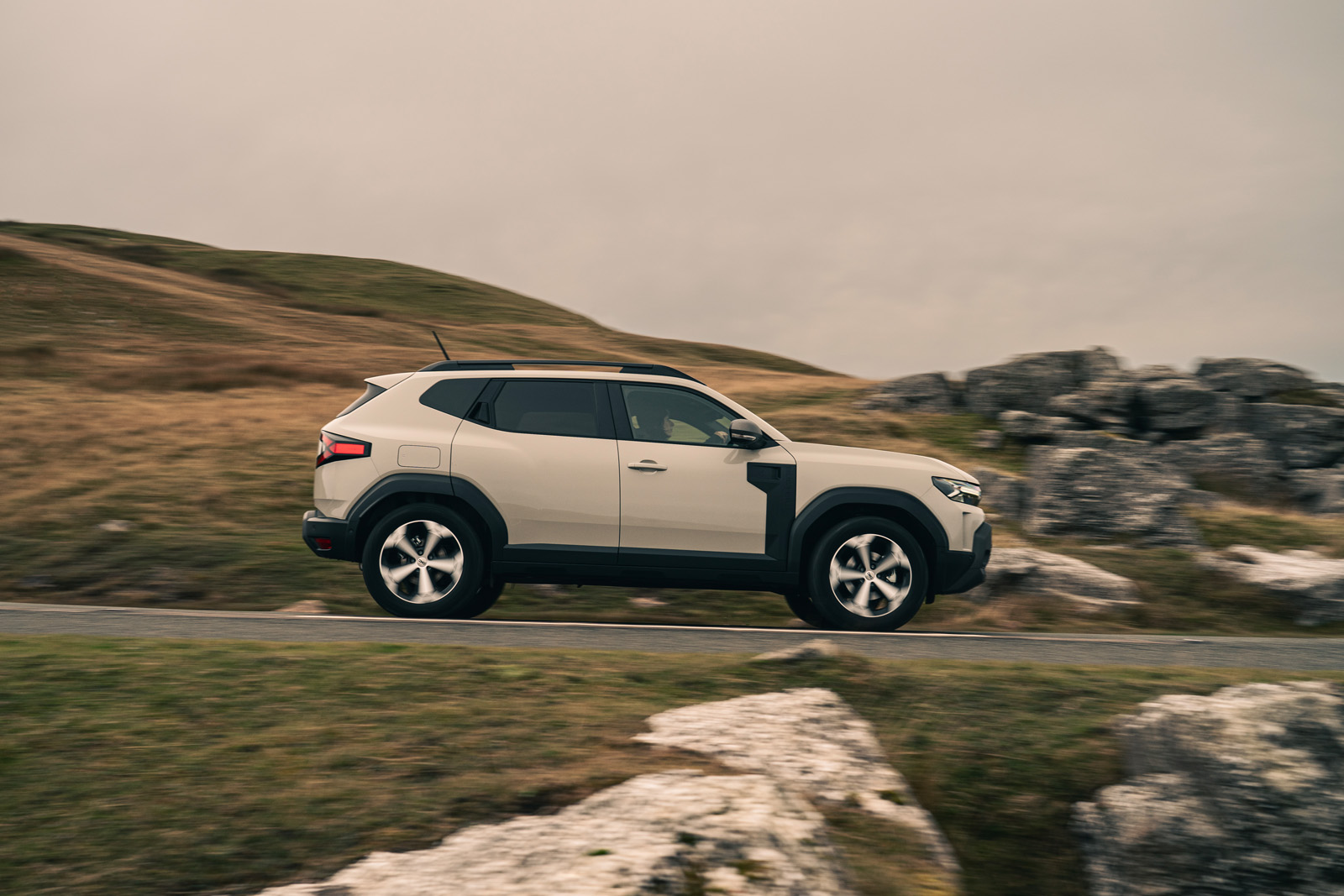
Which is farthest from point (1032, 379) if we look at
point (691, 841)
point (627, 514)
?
point (691, 841)

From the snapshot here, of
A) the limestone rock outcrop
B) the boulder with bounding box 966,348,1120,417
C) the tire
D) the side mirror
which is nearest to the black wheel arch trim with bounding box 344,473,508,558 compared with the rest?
the side mirror

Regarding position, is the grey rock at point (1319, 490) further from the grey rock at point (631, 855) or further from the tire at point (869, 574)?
the grey rock at point (631, 855)

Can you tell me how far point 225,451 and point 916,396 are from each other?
44.0 ft

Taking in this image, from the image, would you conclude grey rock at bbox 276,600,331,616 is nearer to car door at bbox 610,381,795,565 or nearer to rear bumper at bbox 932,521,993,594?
car door at bbox 610,381,795,565

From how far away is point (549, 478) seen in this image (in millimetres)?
7688

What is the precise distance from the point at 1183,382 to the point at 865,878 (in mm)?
20588

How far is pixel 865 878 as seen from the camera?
11.1ft

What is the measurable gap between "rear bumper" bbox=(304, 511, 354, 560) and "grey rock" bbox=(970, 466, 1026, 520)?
9.08 metres

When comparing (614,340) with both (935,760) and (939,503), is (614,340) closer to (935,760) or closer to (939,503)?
(939,503)

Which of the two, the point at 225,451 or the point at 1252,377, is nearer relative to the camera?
the point at 225,451

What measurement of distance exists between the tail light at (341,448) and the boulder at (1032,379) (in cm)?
1617

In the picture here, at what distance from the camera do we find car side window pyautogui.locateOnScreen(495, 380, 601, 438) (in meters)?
7.83

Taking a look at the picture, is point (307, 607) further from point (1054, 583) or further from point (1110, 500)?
point (1110, 500)

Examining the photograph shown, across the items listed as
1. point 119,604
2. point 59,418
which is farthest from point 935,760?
point 59,418
